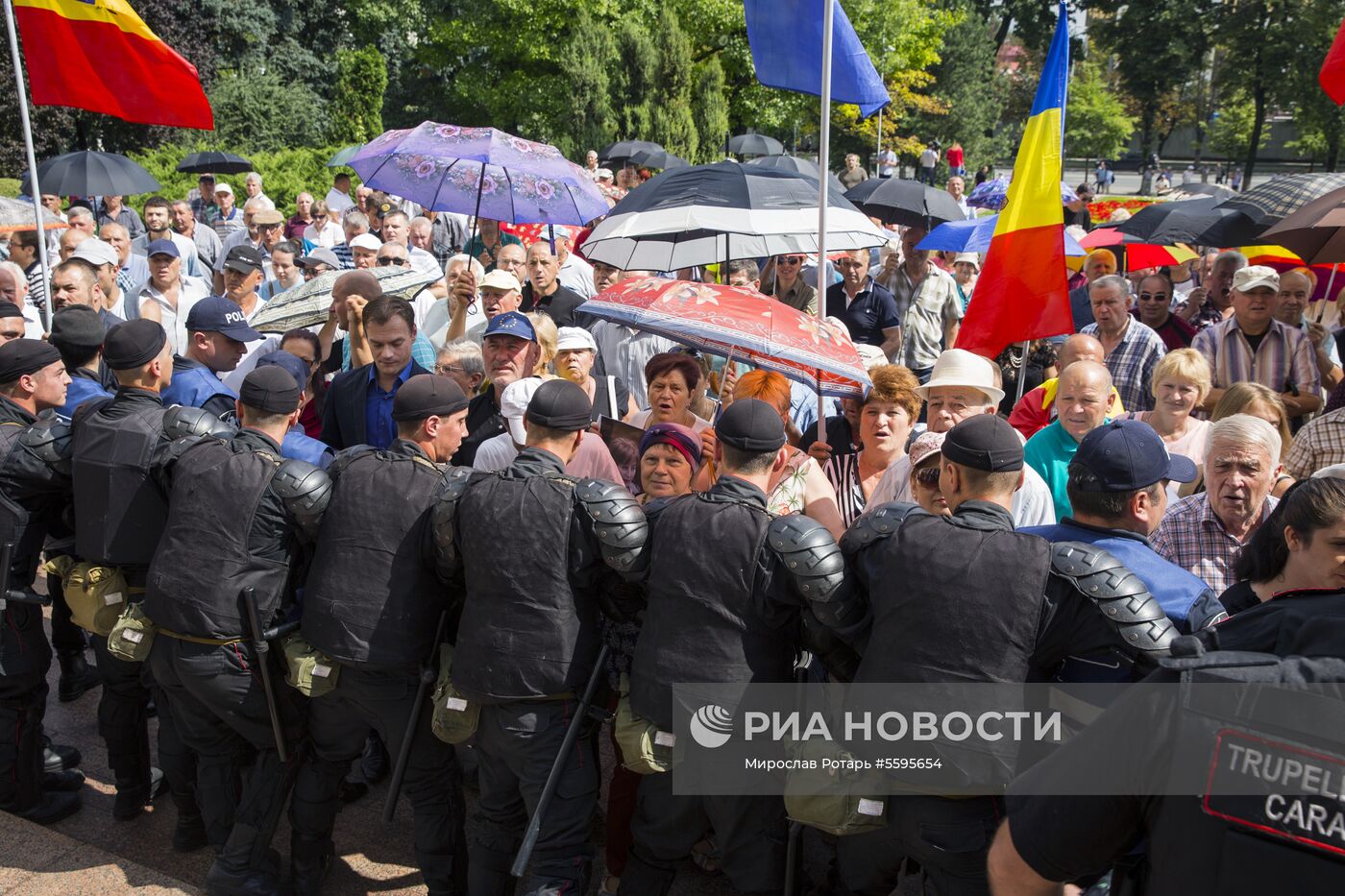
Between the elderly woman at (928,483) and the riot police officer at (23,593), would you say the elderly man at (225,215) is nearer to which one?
the riot police officer at (23,593)

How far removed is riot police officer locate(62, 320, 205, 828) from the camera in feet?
14.6

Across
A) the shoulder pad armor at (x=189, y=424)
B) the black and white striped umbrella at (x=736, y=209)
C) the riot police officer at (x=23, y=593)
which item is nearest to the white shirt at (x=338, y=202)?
the black and white striped umbrella at (x=736, y=209)

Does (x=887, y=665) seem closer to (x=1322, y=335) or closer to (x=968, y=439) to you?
(x=968, y=439)

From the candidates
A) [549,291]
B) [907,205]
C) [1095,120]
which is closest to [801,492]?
[549,291]

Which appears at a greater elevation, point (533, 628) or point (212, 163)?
point (212, 163)

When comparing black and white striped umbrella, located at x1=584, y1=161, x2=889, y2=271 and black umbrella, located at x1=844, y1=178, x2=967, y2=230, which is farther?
black umbrella, located at x1=844, y1=178, x2=967, y2=230

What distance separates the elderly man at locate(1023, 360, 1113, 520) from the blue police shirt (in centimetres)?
161

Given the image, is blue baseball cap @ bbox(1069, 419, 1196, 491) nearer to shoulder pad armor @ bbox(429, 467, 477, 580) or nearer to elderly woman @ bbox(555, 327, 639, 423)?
shoulder pad armor @ bbox(429, 467, 477, 580)

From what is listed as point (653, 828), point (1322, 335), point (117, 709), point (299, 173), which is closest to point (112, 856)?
point (117, 709)

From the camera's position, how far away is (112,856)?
434cm

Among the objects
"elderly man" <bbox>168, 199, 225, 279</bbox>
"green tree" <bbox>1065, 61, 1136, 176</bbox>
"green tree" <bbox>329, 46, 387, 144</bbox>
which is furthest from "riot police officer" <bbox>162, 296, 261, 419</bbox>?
"green tree" <bbox>1065, 61, 1136, 176</bbox>

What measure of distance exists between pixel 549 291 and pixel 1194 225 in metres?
5.71

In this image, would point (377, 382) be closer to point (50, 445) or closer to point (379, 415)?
point (379, 415)

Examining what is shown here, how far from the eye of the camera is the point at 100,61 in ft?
24.5
